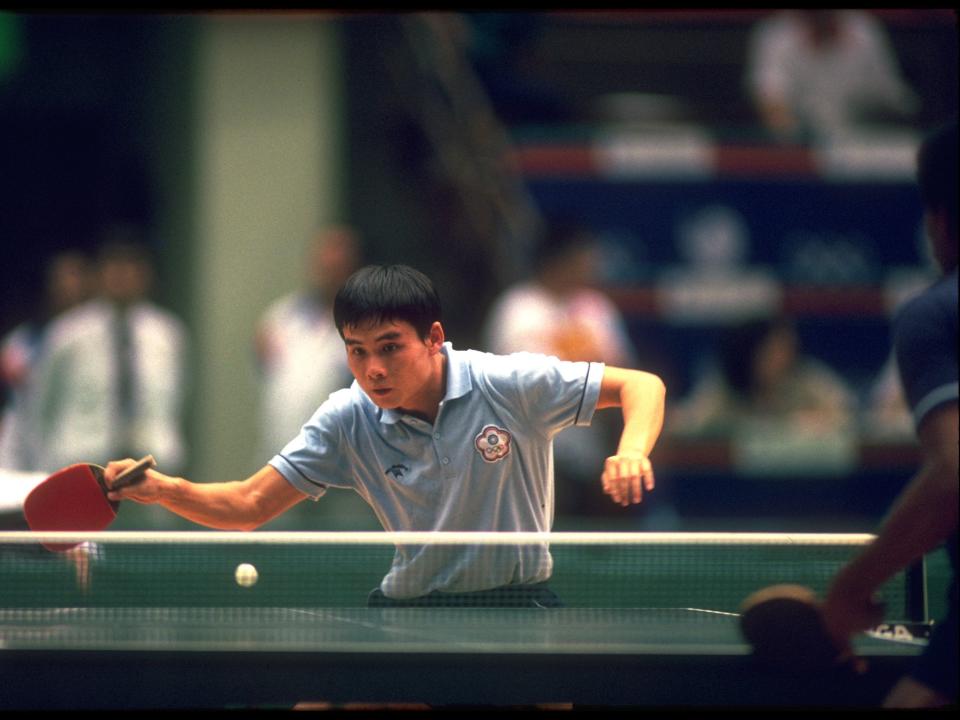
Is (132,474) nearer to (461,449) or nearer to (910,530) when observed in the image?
(461,449)

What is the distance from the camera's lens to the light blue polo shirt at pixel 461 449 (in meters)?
3.54

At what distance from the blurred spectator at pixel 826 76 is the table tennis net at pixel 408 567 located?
18.2ft

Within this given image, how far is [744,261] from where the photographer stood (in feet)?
27.9

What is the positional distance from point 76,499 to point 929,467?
81.0 inches

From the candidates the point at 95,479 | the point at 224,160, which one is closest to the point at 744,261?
the point at 224,160

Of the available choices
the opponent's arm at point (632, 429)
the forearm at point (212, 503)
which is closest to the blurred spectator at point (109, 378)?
the forearm at point (212, 503)

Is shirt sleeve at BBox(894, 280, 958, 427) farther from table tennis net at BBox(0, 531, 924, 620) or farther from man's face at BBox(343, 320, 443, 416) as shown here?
man's face at BBox(343, 320, 443, 416)

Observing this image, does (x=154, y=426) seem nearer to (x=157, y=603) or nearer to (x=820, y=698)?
(x=157, y=603)

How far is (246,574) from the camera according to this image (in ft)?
11.4

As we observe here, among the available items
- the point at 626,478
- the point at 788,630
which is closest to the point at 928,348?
the point at 788,630

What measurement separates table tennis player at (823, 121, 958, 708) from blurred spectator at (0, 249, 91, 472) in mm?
4845

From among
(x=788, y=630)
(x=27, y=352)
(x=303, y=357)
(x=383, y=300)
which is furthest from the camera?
(x=303, y=357)

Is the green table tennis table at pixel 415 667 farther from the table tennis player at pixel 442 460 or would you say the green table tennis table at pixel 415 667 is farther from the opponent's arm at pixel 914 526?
the opponent's arm at pixel 914 526

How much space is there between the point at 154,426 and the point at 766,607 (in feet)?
16.4
